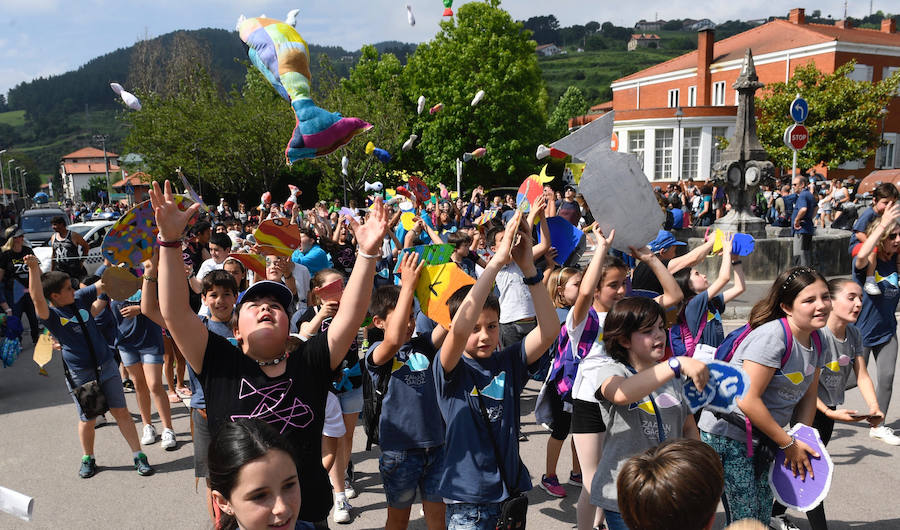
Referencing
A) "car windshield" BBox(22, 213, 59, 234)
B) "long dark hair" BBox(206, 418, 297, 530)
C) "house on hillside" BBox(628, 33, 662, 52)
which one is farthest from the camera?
"house on hillside" BBox(628, 33, 662, 52)

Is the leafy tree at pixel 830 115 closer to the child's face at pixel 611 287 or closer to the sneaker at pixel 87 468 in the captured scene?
the child's face at pixel 611 287

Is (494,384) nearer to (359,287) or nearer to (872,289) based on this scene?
(359,287)

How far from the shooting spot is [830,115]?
31328 mm

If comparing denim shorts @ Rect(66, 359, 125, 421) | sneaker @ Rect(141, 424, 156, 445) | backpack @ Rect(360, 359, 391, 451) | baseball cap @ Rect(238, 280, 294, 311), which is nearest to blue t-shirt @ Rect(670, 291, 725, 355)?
backpack @ Rect(360, 359, 391, 451)

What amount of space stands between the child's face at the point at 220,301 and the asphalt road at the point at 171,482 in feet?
4.62

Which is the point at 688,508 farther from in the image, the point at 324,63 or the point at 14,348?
the point at 324,63

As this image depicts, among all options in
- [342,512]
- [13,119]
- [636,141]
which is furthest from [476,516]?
[13,119]

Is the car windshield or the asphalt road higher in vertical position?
the car windshield

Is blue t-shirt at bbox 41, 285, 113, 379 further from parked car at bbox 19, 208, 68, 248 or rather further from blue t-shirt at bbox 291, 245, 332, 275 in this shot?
parked car at bbox 19, 208, 68, 248

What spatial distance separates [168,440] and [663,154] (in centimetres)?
3913

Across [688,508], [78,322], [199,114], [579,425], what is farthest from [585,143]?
[199,114]

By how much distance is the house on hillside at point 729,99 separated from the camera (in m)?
39.3

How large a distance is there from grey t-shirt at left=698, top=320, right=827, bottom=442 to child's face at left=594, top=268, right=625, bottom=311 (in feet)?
2.73

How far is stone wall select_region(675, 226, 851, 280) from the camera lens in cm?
1209
